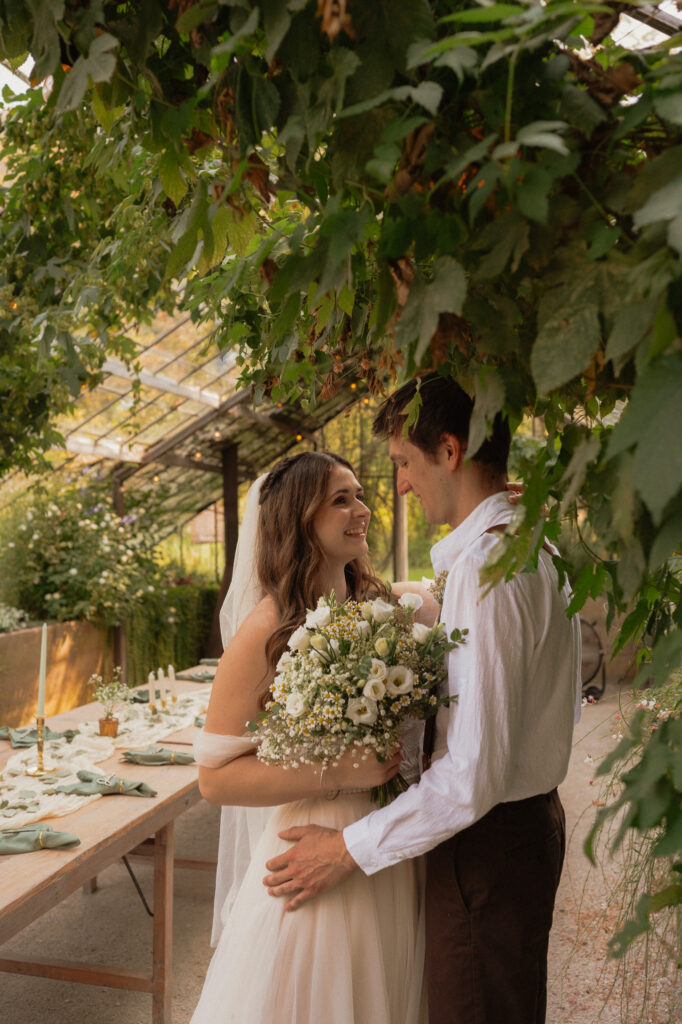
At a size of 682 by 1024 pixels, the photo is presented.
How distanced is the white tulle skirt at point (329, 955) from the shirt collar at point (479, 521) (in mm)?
585

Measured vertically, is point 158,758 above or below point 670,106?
below

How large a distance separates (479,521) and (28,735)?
267 centimetres

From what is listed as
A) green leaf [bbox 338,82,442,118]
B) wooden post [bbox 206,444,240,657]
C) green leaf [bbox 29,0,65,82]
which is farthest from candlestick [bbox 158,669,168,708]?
wooden post [bbox 206,444,240,657]

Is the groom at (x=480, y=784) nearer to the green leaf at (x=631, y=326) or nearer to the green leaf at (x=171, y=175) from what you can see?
the green leaf at (x=171, y=175)

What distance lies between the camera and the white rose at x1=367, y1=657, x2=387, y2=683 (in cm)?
146

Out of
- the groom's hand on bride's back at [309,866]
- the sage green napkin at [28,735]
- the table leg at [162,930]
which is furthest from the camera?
the sage green napkin at [28,735]

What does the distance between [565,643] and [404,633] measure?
301mm

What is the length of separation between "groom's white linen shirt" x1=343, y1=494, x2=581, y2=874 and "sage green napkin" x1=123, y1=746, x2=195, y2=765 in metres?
1.84

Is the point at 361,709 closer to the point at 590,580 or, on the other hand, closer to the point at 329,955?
the point at 329,955

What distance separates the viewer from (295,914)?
1.61m

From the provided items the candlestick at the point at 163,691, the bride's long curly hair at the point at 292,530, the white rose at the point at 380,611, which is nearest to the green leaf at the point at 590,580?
the white rose at the point at 380,611

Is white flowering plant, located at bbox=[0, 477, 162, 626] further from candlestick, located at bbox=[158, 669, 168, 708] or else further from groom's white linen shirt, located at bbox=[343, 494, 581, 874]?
groom's white linen shirt, located at bbox=[343, 494, 581, 874]

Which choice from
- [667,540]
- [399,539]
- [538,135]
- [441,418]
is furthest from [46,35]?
[399,539]

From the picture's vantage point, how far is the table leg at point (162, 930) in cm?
290
